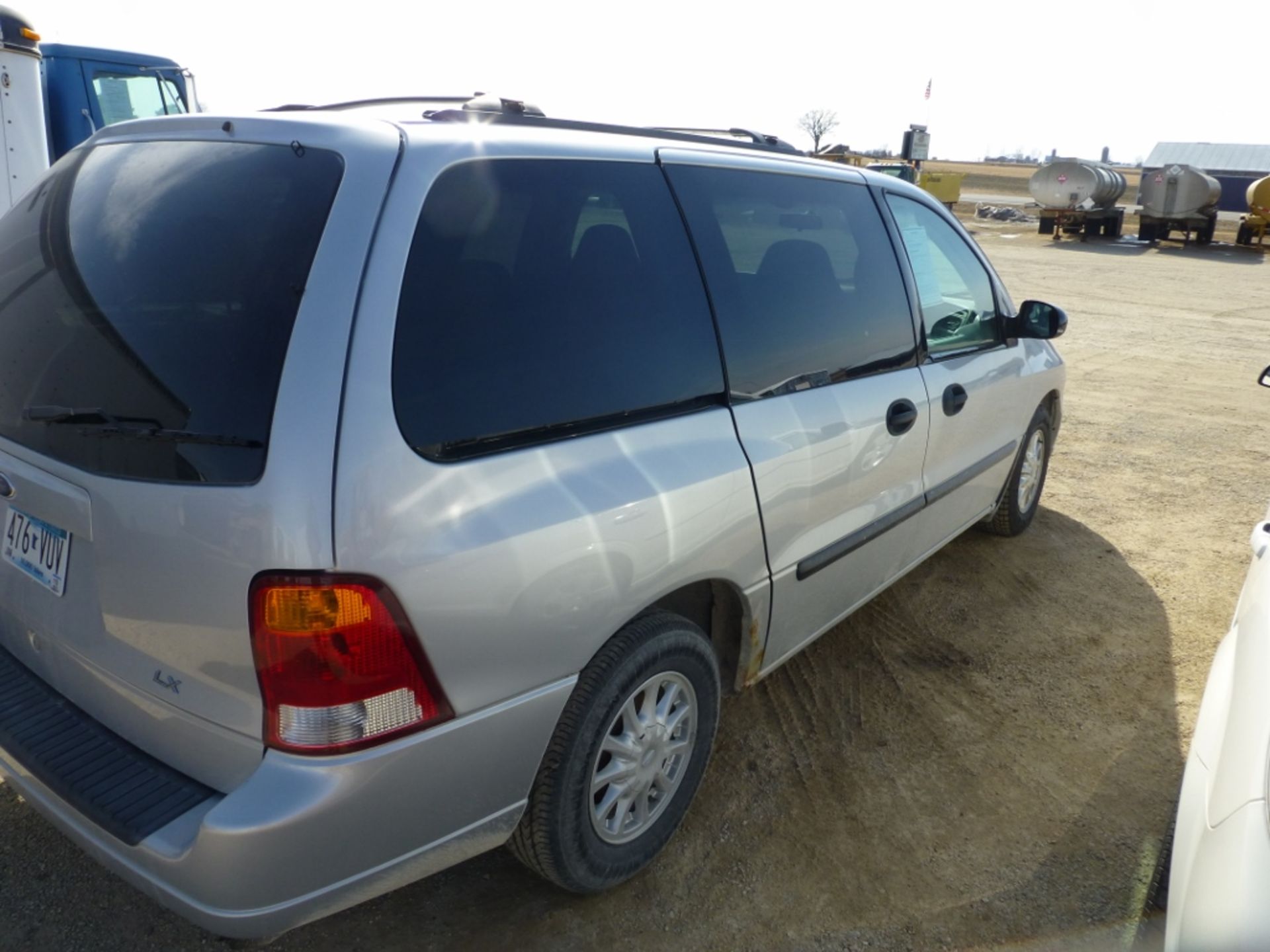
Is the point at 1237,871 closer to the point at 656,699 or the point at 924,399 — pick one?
the point at 656,699

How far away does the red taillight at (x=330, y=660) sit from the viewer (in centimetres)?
167

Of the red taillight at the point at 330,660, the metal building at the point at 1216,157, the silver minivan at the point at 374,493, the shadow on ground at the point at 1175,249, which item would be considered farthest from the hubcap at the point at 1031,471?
the metal building at the point at 1216,157

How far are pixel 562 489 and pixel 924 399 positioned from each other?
1816 mm

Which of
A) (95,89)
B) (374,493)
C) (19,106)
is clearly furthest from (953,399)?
(95,89)

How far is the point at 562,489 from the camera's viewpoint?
1.98 metres

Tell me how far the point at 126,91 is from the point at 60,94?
2.04 feet

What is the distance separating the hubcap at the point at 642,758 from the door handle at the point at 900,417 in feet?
3.79

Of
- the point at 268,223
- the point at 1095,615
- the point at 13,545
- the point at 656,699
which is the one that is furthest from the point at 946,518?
the point at 13,545

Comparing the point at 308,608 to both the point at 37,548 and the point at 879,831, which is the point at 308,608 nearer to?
the point at 37,548

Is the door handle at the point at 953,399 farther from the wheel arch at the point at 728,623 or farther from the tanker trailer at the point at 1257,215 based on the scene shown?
the tanker trailer at the point at 1257,215

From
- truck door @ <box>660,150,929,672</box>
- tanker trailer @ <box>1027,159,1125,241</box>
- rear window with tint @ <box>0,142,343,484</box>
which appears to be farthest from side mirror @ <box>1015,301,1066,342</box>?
tanker trailer @ <box>1027,159,1125,241</box>

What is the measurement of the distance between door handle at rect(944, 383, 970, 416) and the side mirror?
0.69 metres

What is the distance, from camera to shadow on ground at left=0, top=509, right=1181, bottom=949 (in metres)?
2.35

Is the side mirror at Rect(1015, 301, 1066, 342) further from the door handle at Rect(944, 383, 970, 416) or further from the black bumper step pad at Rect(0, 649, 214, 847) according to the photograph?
the black bumper step pad at Rect(0, 649, 214, 847)
